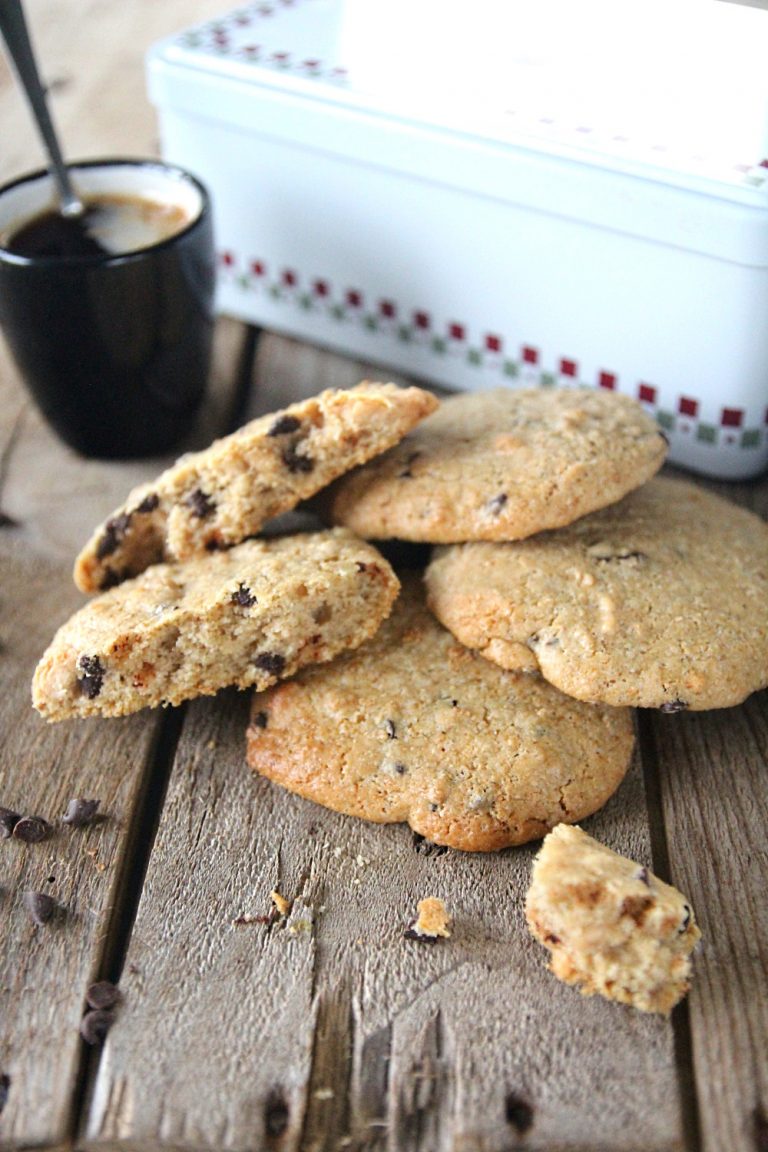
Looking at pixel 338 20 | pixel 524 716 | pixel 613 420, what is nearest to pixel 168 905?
pixel 524 716

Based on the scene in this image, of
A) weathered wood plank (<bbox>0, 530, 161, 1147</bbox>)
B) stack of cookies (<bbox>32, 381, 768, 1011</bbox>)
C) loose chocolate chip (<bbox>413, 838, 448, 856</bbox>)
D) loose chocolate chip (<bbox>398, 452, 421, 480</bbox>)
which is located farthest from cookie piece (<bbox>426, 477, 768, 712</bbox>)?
weathered wood plank (<bbox>0, 530, 161, 1147</bbox>)

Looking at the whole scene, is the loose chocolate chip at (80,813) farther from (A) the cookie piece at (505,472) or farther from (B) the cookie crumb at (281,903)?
(A) the cookie piece at (505,472)

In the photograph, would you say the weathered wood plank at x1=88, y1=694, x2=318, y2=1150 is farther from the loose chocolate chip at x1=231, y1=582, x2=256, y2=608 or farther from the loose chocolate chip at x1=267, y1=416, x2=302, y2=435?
the loose chocolate chip at x1=267, y1=416, x2=302, y2=435

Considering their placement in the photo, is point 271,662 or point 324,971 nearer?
point 324,971

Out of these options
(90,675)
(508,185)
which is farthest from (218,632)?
(508,185)

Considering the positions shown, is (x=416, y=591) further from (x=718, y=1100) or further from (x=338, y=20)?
(x=338, y=20)

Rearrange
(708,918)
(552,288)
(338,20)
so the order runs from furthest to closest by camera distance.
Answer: (338,20)
(552,288)
(708,918)

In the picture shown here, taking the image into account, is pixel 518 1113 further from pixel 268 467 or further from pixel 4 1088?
pixel 268 467
